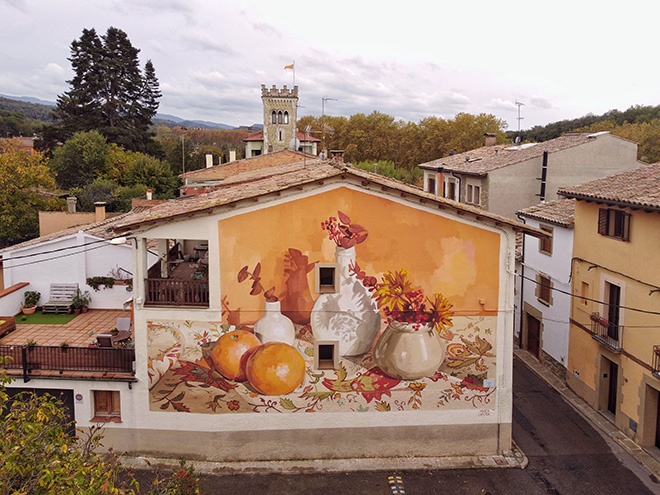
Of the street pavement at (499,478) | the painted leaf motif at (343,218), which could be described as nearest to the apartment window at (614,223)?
the street pavement at (499,478)

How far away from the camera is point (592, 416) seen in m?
17.7

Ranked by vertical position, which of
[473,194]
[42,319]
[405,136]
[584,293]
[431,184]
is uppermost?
[405,136]

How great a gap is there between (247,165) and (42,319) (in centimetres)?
2190

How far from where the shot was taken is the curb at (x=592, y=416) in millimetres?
14870

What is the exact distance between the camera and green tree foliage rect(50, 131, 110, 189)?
170ft

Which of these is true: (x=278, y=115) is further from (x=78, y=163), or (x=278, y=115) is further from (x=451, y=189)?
(x=451, y=189)

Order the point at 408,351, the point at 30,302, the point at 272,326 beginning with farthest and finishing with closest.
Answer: the point at 30,302
the point at 408,351
the point at 272,326

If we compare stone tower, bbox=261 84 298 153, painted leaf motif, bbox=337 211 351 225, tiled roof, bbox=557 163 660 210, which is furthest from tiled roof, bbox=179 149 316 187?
stone tower, bbox=261 84 298 153

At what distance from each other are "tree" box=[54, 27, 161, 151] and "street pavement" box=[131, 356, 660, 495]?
5433 cm

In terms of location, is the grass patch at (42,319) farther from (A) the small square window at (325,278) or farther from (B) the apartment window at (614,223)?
(B) the apartment window at (614,223)

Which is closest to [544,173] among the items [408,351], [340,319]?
[408,351]

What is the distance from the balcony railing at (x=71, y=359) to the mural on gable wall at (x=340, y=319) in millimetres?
994

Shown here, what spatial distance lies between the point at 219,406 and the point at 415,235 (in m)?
6.89

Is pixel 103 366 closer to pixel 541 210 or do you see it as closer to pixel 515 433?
pixel 515 433
